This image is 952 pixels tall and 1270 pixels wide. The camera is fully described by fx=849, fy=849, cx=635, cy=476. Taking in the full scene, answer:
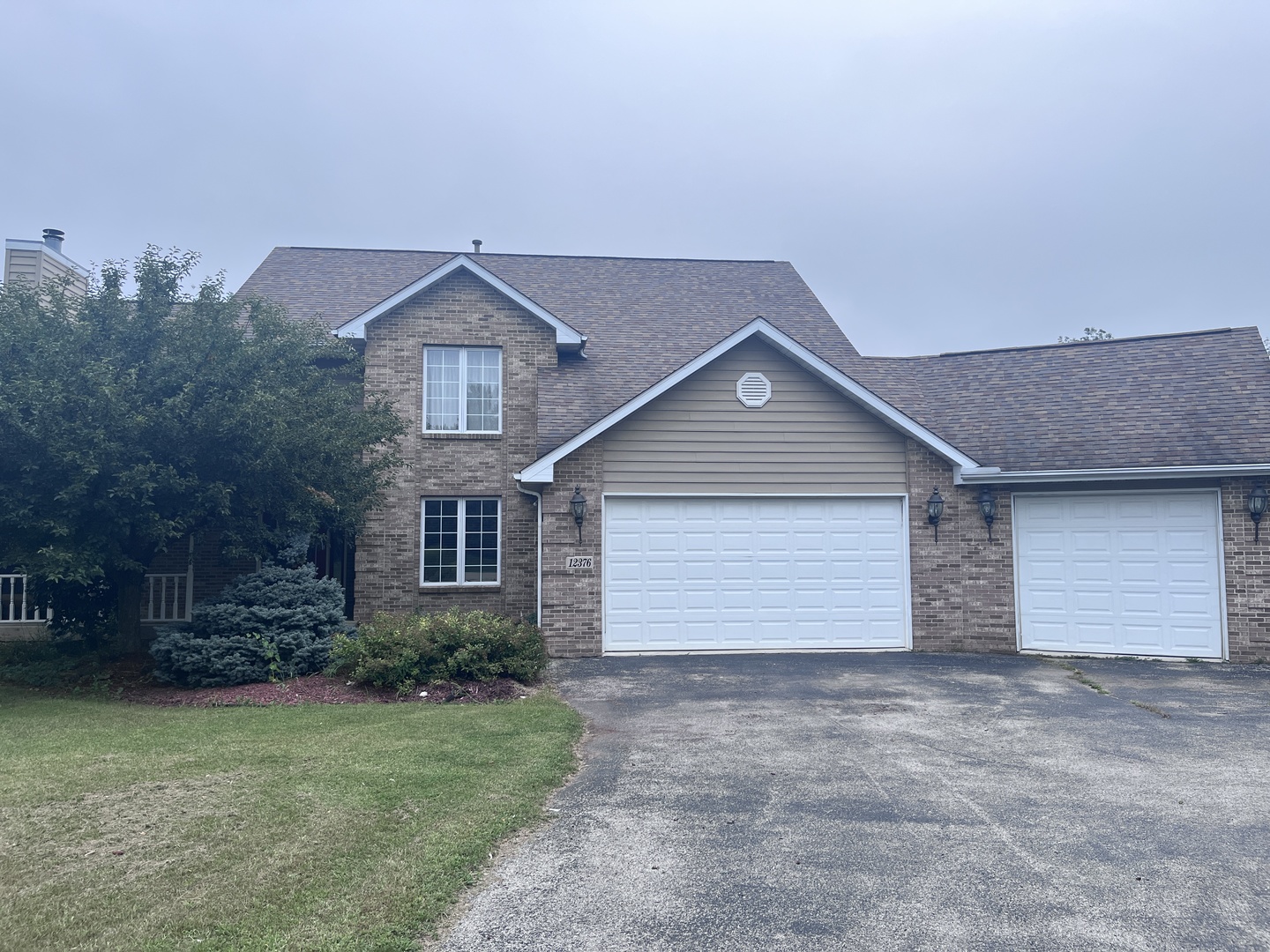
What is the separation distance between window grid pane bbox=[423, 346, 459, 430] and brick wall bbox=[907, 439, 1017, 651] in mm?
8449

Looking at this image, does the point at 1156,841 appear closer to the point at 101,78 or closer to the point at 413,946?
the point at 413,946

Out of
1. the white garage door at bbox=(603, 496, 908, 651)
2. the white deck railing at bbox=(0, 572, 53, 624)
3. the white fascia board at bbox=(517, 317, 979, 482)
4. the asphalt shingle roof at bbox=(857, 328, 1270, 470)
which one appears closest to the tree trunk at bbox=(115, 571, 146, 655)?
the white deck railing at bbox=(0, 572, 53, 624)

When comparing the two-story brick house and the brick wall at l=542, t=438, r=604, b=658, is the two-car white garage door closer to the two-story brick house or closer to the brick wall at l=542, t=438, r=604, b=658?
the two-story brick house

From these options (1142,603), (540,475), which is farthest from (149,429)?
(1142,603)

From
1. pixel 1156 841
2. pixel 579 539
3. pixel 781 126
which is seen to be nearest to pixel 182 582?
pixel 579 539

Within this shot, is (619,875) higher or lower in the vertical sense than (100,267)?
lower

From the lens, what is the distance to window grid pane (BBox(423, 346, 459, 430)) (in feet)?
52.6

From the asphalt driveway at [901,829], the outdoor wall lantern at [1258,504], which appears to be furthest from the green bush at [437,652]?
the outdoor wall lantern at [1258,504]

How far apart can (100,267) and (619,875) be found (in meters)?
10.5

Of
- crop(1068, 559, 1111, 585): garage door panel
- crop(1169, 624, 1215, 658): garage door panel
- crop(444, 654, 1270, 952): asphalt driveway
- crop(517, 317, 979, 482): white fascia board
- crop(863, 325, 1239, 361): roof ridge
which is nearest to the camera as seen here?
crop(444, 654, 1270, 952): asphalt driveway

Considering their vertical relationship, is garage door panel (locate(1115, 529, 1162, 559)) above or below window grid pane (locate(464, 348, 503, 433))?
below

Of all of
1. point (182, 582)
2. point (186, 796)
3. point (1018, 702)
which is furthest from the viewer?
point (182, 582)

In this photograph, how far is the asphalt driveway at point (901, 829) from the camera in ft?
14.1

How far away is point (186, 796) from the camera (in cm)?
619
